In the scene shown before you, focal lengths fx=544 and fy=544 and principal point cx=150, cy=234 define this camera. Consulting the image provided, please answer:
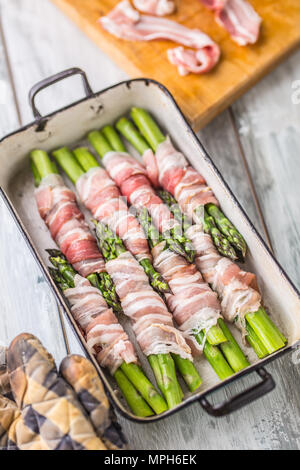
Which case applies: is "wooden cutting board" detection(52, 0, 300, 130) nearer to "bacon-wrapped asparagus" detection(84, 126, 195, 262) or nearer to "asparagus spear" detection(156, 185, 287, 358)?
"bacon-wrapped asparagus" detection(84, 126, 195, 262)

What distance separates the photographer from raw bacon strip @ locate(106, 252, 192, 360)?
6.36 ft

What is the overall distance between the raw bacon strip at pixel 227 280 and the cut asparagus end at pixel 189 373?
0.24 meters

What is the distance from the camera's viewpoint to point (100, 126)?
2.50 meters

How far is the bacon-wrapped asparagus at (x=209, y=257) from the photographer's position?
1994 millimetres

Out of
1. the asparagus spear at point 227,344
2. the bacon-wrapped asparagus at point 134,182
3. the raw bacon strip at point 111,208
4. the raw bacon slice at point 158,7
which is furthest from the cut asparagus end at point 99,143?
the asparagus spear at point 227,344

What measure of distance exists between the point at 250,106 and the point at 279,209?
24.1 inches

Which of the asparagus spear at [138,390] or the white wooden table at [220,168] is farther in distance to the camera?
the white wooden table at [220,168]

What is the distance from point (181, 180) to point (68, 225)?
19.8 inches

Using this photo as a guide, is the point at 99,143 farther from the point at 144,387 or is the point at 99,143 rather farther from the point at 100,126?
the point at 144,387

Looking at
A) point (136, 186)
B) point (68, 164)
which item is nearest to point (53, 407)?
point (136, 186)

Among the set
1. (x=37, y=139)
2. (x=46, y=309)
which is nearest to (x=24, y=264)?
(x=46, y=309)

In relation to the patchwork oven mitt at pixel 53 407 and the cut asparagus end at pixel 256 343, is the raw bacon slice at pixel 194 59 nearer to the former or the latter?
the cut asparagus end at pixel 256 343

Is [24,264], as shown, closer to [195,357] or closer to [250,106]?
[195,357]

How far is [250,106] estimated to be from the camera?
2.73 metres
